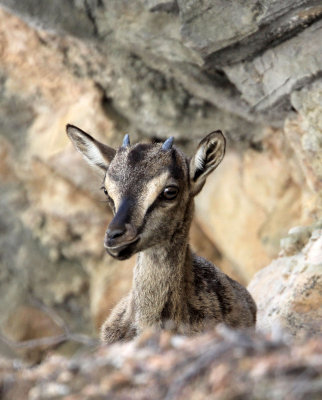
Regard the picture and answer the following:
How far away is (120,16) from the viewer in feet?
26.9

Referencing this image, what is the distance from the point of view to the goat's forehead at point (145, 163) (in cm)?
575

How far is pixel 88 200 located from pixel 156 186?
6.44 meters

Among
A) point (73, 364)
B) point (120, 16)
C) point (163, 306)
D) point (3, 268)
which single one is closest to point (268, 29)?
point (120, 16)

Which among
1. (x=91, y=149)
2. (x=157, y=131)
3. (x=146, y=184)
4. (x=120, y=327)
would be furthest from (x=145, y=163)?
(x=157, y=131)

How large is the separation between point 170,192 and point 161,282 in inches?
28.1

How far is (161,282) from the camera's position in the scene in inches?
225

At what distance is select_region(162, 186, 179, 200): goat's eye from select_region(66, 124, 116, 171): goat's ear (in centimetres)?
81

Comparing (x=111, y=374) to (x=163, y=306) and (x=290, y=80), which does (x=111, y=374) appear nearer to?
(x=163, y=306)

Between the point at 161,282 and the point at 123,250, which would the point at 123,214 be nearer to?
the point at 123,250

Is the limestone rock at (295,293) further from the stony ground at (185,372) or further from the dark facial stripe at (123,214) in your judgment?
the stony ground at (185,372)

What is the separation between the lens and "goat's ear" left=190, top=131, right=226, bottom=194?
6.04 metres

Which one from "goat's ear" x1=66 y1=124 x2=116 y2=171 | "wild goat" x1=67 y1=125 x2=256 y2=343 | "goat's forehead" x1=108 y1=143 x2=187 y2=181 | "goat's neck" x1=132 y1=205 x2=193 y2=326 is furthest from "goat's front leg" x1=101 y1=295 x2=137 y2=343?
"goat's ear" x1=66 y1=124 x2=116 y2=171

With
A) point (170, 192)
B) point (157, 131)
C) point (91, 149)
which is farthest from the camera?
point (157, 131)

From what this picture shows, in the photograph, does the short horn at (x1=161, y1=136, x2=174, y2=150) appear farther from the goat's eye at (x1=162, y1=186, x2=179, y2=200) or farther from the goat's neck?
the goat's neck
